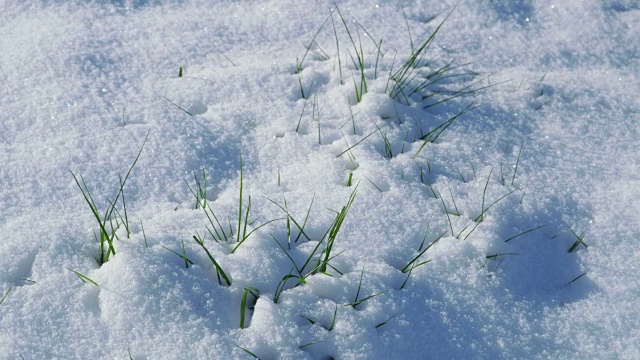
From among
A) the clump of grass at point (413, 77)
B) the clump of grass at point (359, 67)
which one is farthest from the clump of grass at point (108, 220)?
the clump of grass at point (413, 77)

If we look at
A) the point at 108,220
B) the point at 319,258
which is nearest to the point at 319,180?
the point at 319,258

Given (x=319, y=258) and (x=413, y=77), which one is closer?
(x=319, y=258)

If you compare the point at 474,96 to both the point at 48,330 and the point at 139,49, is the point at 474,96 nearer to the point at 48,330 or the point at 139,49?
the point at 139,49

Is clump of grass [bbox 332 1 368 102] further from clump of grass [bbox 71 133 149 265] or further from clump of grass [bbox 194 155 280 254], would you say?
clump of grass [bbox 71 133 149 265]

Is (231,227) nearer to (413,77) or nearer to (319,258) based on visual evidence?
(319,258)

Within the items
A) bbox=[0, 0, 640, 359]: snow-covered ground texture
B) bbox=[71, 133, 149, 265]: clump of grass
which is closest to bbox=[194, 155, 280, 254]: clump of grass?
bbox=[0, 0, 640, 359]: snow-covered ground texture

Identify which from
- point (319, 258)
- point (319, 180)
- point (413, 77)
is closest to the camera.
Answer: point (319, 258)

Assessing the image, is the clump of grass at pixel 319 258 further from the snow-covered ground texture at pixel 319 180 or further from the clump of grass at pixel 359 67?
the clump of grass at pixel 359 67

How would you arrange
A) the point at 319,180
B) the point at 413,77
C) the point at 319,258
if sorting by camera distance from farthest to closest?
the point at 413,77
the point at 319,180
the point at 319,258
